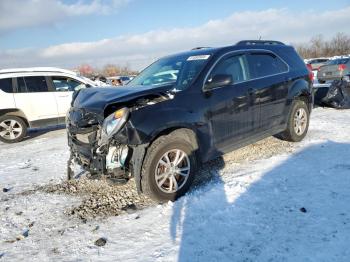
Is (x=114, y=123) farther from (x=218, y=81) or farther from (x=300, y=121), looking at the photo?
(x=300, y=121)

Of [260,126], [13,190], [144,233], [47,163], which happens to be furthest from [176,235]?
[47,163]

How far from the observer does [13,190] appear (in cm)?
Answer: 520

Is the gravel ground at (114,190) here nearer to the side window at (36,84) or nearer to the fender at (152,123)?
the fender at (152,123)

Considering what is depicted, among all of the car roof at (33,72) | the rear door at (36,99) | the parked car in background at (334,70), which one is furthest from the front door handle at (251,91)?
the parked car in background at (334,70)

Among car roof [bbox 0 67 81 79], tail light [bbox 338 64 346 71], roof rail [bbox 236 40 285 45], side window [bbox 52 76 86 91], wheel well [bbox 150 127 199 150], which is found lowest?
wheel well [bbox 150 127 199 150]

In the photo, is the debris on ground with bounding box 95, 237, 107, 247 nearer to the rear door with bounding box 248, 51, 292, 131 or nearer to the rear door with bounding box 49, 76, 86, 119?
the rear door with bounding box 248, 51, 292, 131

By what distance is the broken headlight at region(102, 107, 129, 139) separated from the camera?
3.80m

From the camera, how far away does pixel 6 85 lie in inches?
365

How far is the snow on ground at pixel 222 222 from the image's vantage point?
3156 mm

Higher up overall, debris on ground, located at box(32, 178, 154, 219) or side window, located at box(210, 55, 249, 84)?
side window, located at box(210, 55, 249, 84)

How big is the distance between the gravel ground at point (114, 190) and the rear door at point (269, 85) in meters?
0.58

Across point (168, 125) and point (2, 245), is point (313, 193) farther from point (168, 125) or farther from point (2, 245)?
point (2, 245)

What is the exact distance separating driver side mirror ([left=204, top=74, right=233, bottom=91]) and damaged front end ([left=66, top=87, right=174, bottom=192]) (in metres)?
0.59

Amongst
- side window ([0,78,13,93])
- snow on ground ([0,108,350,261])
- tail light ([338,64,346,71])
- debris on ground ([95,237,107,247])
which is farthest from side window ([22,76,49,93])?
tail light ([338,64,346,71])
